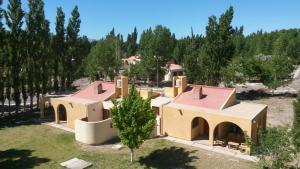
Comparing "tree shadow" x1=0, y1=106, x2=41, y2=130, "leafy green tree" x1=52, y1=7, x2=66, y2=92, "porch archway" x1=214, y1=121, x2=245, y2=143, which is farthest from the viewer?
"leafy green tree" x1=52, y1=7, x2=66, y2=92

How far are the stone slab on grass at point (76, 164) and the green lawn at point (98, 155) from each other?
60 cm

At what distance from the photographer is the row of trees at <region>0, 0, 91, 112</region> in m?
36.7

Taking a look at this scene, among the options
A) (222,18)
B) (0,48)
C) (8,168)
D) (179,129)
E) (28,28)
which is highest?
(222,18)

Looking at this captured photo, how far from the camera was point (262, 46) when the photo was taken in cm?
11712

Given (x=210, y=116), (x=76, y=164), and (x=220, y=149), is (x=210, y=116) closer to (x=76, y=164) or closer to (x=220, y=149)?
(x=220, y=149)

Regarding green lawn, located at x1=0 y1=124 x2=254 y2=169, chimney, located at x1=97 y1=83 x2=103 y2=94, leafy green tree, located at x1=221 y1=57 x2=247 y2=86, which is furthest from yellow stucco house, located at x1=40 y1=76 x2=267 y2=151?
leafy green tree, located at x1=221 y1=57 x2=247 y2=86

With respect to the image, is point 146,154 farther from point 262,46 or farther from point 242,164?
point 262,46

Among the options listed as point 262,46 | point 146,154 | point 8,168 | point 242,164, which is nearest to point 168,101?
point 146,154

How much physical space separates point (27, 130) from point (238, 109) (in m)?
24.1

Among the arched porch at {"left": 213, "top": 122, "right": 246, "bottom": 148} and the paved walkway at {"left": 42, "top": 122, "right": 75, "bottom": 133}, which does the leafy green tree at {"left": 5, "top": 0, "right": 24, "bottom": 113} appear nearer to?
the paved walkway at {"left": 42, "top": 122, "right": 75, "bottom": 133}

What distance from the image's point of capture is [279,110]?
3916 centimetres

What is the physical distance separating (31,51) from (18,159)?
19.5 meters

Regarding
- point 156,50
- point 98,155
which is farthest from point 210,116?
point 156,50

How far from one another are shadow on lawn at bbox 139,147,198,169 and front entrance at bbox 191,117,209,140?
10.4 feet
